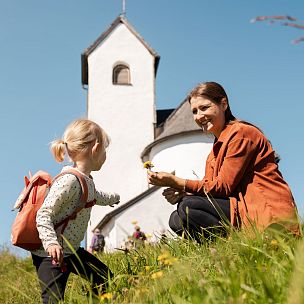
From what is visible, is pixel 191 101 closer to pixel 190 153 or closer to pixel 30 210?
pixel 30 210

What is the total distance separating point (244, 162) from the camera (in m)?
3.34

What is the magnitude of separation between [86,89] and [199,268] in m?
25.6

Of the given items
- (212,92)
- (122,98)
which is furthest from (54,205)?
(122,98)

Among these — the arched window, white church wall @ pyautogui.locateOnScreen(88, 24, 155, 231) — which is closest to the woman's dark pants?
white church wall @ pyautogui.locateOnScreen(88, 24, 155, 231)

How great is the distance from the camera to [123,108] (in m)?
25.7

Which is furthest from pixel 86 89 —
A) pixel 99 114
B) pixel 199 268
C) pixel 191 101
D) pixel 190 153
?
pixel 199 268

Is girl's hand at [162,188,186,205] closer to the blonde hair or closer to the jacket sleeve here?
the jacket sleeve

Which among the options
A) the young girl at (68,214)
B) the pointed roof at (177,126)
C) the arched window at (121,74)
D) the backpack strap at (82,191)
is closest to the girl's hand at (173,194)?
the young girl at (68,214)

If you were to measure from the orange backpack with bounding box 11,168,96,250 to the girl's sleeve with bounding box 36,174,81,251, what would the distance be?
0.05 m

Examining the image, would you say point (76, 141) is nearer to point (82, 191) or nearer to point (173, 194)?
point (82, 191)

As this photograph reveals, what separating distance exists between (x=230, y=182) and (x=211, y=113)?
66 cm

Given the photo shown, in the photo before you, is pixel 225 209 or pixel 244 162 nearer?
pixel 244 162

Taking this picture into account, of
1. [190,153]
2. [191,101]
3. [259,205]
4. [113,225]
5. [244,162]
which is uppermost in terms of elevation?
[191,101]

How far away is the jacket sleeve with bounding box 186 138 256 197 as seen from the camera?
3.35 m
